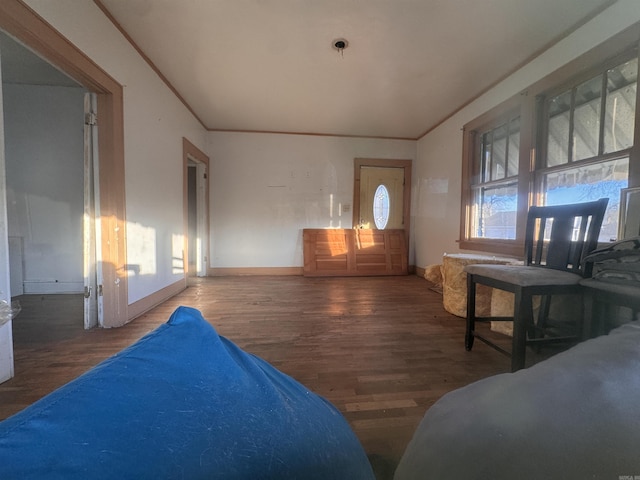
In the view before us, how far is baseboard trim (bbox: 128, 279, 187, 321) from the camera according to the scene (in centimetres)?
244

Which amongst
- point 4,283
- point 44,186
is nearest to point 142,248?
point 4,283

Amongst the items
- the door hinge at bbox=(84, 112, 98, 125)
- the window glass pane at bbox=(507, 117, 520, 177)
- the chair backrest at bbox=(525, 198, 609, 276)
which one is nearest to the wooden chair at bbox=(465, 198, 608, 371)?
the chair backrest at bbox=(525, 198, 609, 276)

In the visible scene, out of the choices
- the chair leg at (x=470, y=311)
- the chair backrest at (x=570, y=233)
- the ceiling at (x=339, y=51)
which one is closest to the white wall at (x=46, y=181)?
the ceiling at (x=339, y=51)

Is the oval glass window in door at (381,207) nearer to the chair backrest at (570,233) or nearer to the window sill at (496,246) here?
the window sill at (496,246)

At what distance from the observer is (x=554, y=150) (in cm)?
238

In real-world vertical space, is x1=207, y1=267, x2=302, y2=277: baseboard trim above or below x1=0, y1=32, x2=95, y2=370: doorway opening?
below

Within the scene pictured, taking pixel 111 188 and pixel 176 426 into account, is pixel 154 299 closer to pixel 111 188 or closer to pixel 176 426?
pixel 111 188

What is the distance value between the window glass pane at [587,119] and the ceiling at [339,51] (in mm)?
525

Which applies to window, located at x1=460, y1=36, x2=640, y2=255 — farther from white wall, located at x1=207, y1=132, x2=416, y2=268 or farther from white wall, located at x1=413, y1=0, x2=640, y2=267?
white wall, located at x1=207, y1=132, x2=416, y2=268

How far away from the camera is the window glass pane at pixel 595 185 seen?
1.90 m

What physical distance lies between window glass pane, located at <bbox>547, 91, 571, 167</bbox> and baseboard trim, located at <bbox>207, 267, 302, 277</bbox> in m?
3.81

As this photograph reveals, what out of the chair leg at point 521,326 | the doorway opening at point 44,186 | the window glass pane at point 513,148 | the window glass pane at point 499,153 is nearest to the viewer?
the chair leg at point 521,326

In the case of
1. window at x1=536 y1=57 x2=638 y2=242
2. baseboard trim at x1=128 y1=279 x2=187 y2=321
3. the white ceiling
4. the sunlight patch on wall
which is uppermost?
the white ceiling

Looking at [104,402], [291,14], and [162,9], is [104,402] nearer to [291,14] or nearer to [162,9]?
[291,14]
